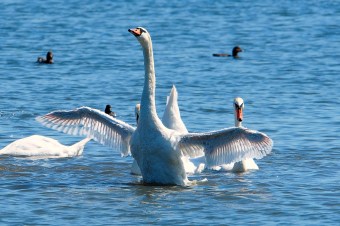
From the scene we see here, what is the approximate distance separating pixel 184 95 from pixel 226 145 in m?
8.42

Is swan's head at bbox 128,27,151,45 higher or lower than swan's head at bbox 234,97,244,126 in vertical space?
higher

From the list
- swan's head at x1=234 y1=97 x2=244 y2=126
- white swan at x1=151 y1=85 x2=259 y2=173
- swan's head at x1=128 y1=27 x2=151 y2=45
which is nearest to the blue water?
white swan at x1=151 y1=85 x2=259 y2=173

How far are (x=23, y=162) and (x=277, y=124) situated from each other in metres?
4.97

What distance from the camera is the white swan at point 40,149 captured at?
15289mm

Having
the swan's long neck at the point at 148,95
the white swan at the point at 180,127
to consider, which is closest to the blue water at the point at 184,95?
the white swan at the point at 180,127

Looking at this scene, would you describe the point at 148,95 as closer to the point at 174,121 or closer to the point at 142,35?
the point at 142,35

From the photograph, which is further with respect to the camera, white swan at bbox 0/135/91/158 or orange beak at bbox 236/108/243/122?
white swan at bbox 0/135/91/158

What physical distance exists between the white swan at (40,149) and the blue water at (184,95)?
0.65ft

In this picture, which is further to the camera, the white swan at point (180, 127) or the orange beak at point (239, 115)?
the orange beak at point (239, 115)

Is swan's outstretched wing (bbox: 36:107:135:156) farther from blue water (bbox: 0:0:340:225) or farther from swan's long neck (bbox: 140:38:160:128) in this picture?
swan's long neck (bbox: 140:38:160:128)

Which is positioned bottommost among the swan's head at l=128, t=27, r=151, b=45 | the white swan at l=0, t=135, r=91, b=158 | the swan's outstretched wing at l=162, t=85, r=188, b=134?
the white swan at l=0, t=135, r=91, b=158

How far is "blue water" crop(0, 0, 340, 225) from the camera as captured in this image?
12055 mm

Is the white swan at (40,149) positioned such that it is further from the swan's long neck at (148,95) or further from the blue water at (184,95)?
the swan's long neck at (148,95)

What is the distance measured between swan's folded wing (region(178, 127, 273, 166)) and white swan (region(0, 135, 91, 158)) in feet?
8.80
